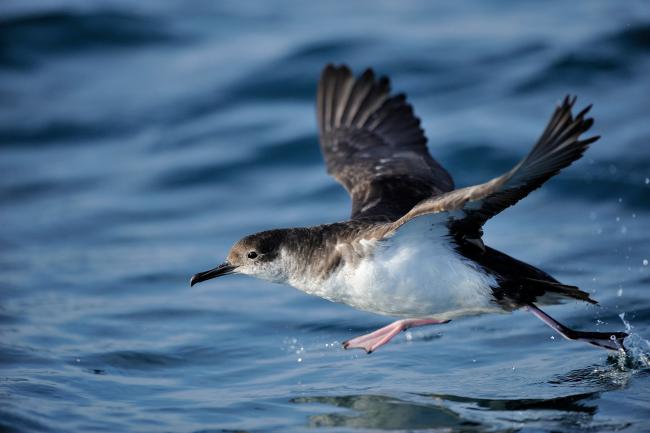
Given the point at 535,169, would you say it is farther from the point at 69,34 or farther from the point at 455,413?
the point at 69,34

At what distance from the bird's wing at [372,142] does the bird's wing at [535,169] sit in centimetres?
217

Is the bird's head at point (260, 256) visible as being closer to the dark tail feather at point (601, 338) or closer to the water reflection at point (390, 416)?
the water reflection at point (390, 416)

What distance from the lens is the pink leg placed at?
26.1ft

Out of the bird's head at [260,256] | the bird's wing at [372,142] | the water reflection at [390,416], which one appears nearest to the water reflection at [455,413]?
the water reflection at [390,416]

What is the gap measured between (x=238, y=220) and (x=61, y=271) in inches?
79.2

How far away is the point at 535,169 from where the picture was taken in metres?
5.88

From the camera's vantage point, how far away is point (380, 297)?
7.05m

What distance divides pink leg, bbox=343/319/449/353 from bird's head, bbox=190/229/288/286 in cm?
83

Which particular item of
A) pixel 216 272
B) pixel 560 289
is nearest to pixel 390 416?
pixel 560 289

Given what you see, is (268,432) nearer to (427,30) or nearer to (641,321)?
(641,321)

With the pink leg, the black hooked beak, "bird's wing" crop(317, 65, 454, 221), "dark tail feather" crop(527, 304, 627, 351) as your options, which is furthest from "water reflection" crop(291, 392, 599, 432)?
"bird's wing" crop(317, 65, 454, 221)

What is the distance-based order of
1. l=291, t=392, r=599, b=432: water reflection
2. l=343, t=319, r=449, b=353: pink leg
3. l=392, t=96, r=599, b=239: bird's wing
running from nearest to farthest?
l=392, t=96, r=599, b=239: bird's wing < l=291, t=392, r=599, b=432: water reflection < l=343, t=319, r=449, b=353: pink leg

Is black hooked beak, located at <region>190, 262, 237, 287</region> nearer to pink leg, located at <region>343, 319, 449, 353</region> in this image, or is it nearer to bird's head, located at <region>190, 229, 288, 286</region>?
bird's head, located at <region>190, 229, 288, 286</region>

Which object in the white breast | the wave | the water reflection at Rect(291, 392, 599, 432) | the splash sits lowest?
the water reflection at Rect(291, 392, 599, 432)
